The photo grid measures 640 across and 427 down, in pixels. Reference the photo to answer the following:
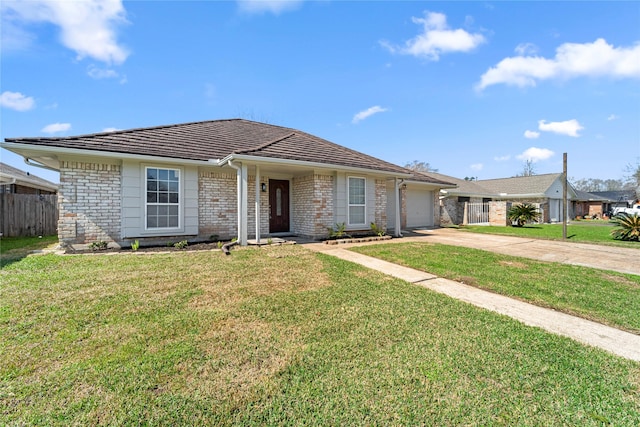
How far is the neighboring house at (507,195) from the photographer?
778 inches

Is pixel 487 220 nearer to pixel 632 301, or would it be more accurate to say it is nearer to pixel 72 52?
pixel 632 301

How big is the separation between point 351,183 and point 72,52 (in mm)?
10699

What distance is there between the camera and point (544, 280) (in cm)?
510

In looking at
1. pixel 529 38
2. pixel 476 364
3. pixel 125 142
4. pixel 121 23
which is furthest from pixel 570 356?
pixel 529 38

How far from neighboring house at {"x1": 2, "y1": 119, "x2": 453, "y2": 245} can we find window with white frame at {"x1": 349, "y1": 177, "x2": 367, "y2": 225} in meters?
0.04

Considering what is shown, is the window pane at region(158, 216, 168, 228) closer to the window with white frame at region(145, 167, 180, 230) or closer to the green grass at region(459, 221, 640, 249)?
the window with white frame at region(145, 167, 180, 230)

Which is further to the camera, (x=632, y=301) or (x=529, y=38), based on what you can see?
(x=529, y=38)

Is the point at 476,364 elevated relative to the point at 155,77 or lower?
lower

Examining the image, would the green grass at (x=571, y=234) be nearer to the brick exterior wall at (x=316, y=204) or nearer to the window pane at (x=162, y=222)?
the brick exterior wall at (x=316, y=204)

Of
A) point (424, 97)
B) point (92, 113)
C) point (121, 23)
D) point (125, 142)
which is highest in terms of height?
point (424, 97)

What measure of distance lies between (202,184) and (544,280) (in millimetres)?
9613

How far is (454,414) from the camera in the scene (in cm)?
182

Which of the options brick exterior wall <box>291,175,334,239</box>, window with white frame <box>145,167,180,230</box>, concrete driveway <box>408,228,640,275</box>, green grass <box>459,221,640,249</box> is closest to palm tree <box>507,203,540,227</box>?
green grass <box>459,221,640,249</box>

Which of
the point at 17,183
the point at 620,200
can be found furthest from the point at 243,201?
the point at 620,200
